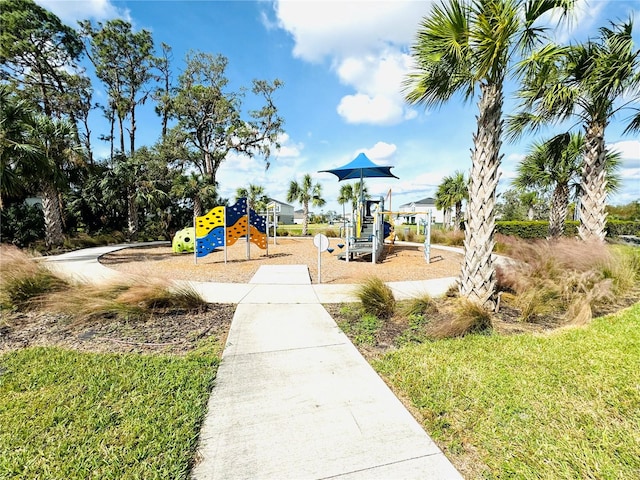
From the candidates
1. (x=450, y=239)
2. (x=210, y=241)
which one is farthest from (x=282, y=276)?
(x=450, y=239)

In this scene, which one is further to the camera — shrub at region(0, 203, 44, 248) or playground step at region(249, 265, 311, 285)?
shrub at region(0, 203, 44, 248)

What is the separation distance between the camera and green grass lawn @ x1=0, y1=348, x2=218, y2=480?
1.85 metres

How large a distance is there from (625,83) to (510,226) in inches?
554

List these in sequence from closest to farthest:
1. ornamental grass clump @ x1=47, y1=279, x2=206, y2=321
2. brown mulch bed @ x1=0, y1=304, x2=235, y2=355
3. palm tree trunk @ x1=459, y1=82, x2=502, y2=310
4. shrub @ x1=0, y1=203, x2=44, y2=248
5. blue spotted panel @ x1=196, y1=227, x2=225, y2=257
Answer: brown mulch bed @ x1=0, y1=304, x2=235, y2=355, ornamental grass clump @ x1=47, y1=279, x2=206, y2=321, palm tree trunk @ x1=459, y1=82, x2=502, y2=310, blue spotted panel @ x1=196, y1=227, x2=225, y2=257, shrub @ x1=0, y1=203, x2=44, y2=248

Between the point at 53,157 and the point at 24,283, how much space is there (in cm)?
1056

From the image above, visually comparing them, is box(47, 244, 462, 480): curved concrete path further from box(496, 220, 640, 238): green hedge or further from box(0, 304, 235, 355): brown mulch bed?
box(496, 220, 640, 238): green hedge

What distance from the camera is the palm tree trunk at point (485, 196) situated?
501 centimetres

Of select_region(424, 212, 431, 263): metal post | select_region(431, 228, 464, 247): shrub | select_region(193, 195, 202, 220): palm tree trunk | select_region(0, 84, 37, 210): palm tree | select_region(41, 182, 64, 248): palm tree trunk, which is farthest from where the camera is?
select_region(193, 195, 202, 220): palm tree trunk

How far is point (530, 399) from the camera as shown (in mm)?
2562

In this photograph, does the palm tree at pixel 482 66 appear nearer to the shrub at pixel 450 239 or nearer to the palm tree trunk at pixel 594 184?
the palm tree trunk at pixel 594 184

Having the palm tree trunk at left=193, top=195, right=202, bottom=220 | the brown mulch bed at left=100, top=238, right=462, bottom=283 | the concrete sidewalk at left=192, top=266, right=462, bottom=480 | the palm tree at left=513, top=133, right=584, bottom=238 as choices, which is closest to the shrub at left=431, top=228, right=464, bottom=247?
the palm tree at left=513, top=133, right=584, bottom=238

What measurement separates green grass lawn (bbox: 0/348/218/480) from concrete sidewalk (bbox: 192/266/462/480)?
20cm

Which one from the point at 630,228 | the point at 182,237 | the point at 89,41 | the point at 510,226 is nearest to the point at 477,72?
the point at 182,237

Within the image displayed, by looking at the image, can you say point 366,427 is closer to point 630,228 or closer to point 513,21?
point 513,21
